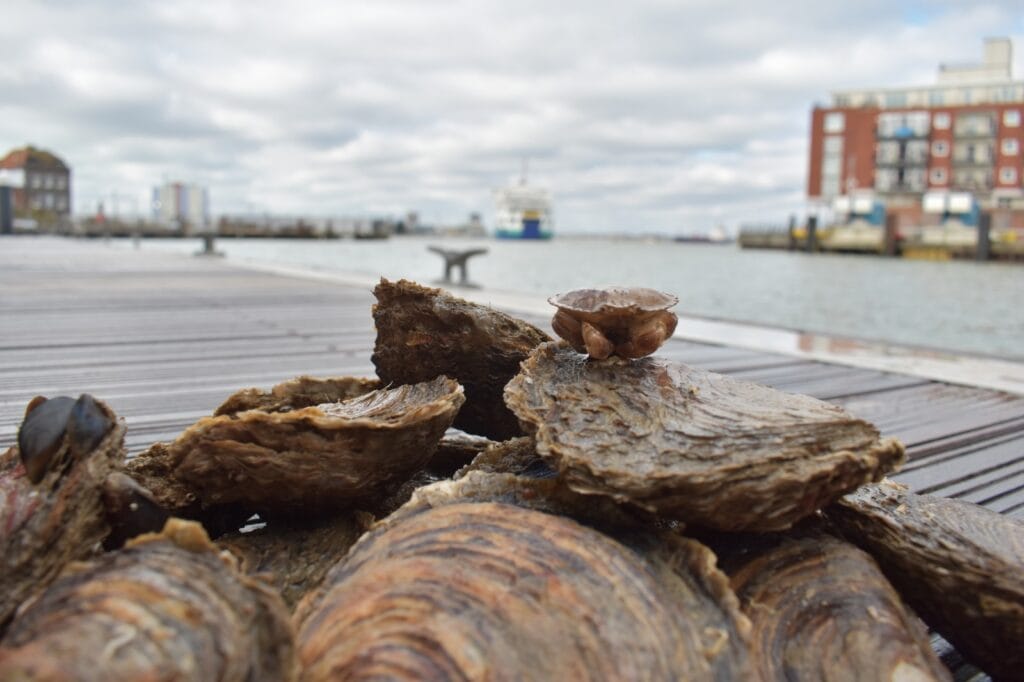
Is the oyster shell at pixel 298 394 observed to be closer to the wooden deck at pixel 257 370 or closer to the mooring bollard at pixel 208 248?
the wooden deck at pixel 257 370

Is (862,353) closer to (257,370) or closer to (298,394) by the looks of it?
(257,370)

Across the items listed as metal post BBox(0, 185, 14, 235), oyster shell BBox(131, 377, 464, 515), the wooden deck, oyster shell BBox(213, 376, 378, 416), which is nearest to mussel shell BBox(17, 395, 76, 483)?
oyster shell BBox(131, 377, 464, 515)

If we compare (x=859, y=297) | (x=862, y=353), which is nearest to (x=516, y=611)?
(x=862, y=353)

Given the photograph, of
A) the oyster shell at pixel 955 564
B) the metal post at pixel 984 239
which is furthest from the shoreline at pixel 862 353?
the metal post at pixel 984 239

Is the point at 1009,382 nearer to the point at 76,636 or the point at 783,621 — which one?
the point at 783,621

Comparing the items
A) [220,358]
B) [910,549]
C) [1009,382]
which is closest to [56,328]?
[220,358]
